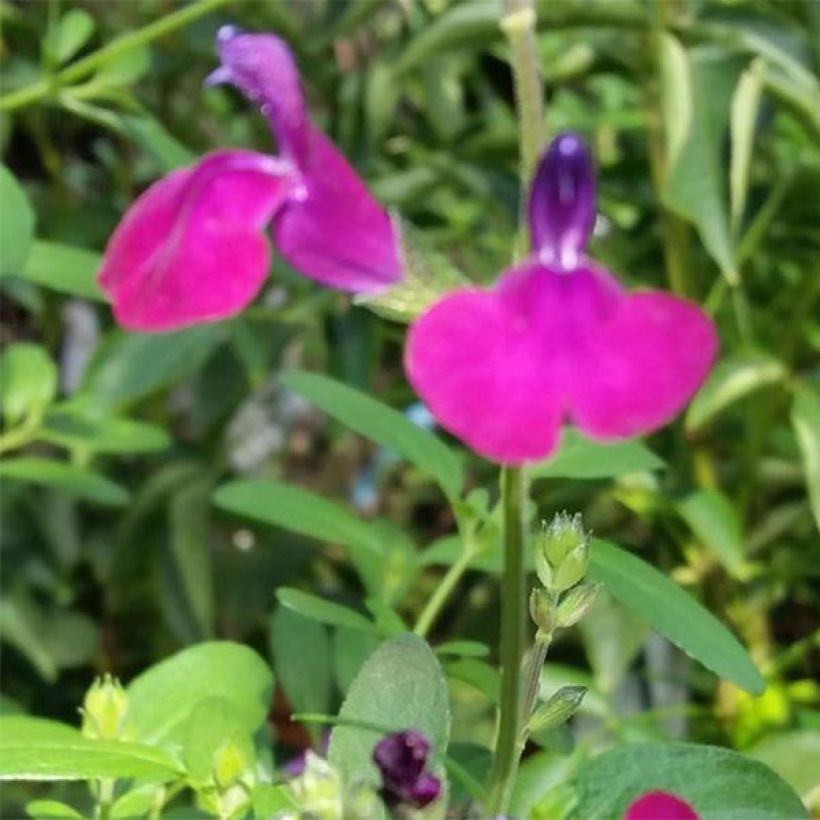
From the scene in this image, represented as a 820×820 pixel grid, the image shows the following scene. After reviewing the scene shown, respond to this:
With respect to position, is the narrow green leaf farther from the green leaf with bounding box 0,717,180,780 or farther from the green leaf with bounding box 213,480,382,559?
the green leaf with bounding box 0,717,180,780

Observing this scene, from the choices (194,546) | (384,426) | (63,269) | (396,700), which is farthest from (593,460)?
→ (194,546)

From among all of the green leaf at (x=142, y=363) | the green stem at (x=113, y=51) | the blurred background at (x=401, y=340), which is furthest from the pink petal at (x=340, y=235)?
the green leaf at (x=142, y=363)

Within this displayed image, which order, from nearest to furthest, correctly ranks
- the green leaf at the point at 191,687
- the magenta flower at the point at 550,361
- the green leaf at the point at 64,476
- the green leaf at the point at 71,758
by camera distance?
1. the magenta flower at the point at 550,361
2. the green leaf at the point at 71,758
3. the green leaf at the point at 191,687
4. the green leaf at the point at 64,476

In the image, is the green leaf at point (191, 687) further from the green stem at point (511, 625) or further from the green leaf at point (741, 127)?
the green leaf at point (741, 127)

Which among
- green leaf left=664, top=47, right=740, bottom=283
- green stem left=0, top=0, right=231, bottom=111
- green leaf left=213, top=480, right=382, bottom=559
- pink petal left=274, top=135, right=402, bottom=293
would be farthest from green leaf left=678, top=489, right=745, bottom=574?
pink petal left=274, top=135, right=402, bottom=293

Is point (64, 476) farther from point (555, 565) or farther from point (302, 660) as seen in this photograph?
point (555, 565)
